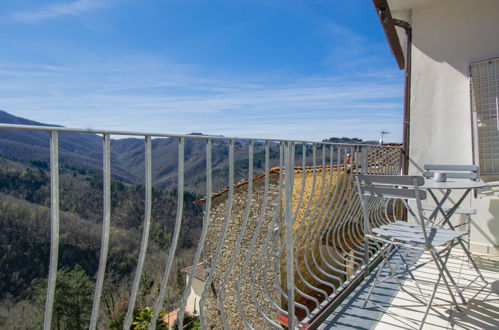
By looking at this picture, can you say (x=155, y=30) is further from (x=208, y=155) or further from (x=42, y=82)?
(x=208, y=155)

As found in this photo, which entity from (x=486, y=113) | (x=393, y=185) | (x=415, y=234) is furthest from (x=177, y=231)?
(x=486, y=113)

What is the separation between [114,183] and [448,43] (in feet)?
17.1

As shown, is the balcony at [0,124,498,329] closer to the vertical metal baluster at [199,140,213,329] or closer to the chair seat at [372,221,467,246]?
the vertical metal baluster at [199,140,213,329]

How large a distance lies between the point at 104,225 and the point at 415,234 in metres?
2.16

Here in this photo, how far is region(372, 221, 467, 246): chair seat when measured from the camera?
210 cm

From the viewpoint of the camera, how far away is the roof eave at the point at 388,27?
16.2 ft

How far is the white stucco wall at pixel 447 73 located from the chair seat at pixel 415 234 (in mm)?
2077

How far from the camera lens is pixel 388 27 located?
5566 millimetres

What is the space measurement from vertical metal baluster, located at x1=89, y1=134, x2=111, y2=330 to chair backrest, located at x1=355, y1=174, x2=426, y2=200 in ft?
5.82

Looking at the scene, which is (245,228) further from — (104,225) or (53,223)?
(53,223)

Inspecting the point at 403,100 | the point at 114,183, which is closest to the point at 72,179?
the point at 114,183

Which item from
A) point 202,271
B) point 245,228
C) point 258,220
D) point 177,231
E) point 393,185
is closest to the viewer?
point 177,231

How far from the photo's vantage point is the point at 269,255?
2.05m

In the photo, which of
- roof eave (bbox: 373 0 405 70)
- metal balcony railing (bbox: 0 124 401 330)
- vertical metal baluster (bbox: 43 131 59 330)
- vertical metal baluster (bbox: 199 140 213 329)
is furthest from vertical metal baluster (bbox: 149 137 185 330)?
roof eave (bbox: 373 0 405 70)
